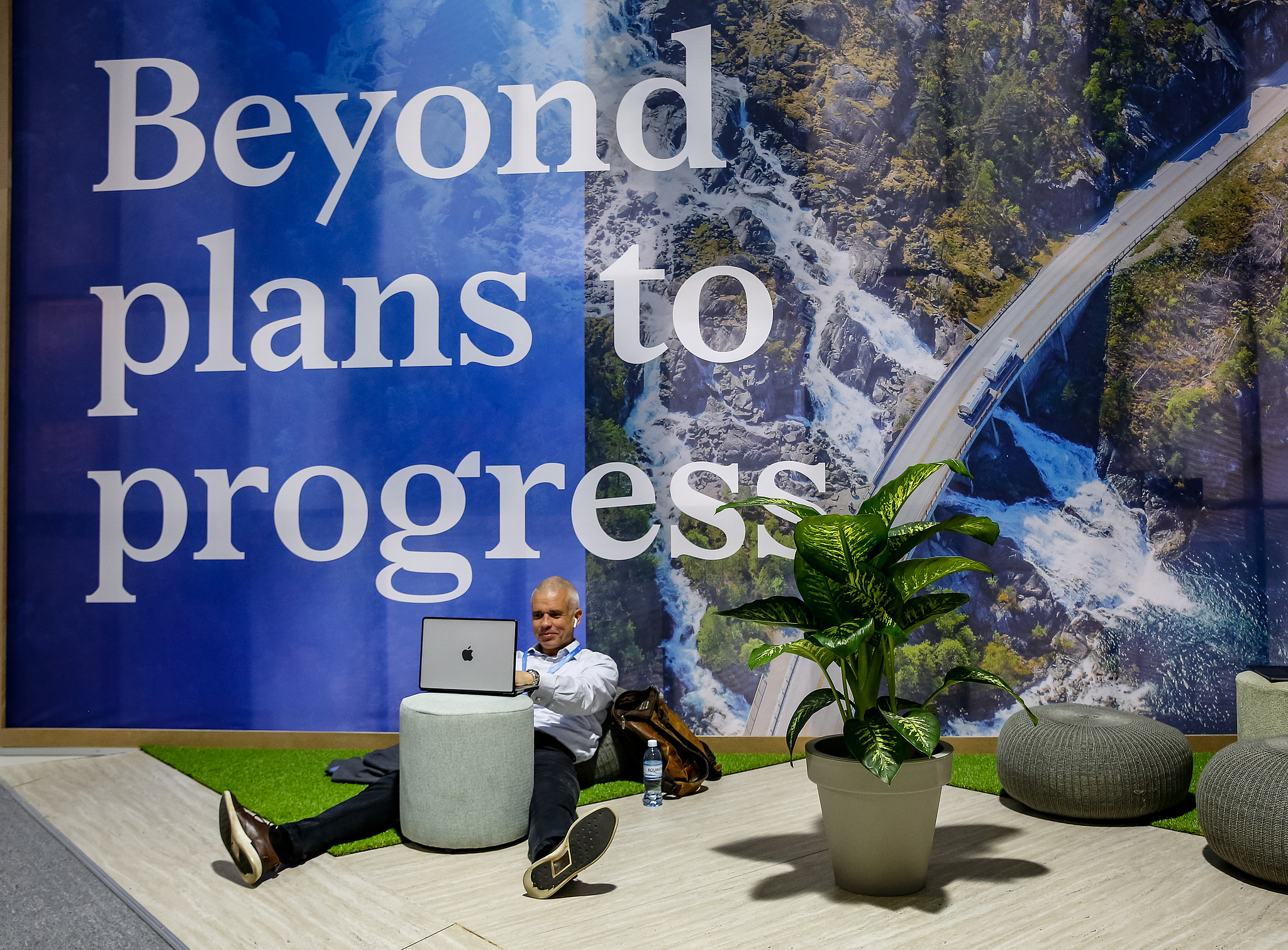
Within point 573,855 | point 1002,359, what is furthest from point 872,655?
point 1002,359

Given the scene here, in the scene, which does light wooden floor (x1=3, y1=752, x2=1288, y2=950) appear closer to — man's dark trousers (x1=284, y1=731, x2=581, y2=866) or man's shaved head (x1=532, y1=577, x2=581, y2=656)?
man's dark trousers (x1=284, y1=731, x2=581, y2=866)

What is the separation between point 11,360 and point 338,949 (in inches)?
147

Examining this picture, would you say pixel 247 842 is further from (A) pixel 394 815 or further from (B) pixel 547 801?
(B) pixel 547 801

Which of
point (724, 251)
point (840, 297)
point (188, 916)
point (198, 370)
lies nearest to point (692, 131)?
point (724, 251)

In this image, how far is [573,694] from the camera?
3.20m

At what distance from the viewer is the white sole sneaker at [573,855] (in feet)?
8.33

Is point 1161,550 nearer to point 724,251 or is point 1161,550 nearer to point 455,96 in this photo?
point 724,251

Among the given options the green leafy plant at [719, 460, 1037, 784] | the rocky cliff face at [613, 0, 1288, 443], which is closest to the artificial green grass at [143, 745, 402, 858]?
the green leafy plant at [719, 460, 1037, 784]

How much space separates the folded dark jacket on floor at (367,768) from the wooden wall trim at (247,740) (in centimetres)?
44

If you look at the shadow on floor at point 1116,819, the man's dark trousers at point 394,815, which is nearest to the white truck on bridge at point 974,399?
the shadow on floor at point 1116,819

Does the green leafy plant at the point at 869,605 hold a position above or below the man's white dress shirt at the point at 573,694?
above

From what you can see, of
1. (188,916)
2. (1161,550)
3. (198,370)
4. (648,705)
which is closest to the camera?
(188,916)

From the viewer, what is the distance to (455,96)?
4.46 metres

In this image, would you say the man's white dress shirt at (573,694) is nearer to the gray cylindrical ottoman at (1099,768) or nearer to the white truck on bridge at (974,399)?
the gray cylindrical ottoman at (1099,768)
